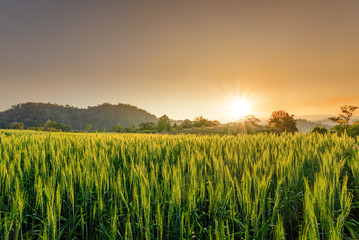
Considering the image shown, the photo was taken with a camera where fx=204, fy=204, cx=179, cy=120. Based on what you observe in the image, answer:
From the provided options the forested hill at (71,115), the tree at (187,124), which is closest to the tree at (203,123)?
the tree at (187,124)

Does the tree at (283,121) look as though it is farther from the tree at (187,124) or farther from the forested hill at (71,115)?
the forested hill at (71,115)

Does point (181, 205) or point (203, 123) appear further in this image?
point (203, 123)

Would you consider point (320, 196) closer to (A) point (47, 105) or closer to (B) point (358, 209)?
(B) point (358, 209)

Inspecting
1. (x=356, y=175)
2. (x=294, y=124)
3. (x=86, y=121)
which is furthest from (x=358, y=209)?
(x=86, y=121)

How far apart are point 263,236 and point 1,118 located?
115 m

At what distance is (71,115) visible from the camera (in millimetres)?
100000

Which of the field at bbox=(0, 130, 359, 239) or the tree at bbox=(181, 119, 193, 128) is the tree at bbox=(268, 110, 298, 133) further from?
the field at bbox=(0, 130, 359, 239)

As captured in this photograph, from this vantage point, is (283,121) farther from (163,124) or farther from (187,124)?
(163,124)

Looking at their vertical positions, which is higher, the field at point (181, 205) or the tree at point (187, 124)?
the tree at point (187, 124)

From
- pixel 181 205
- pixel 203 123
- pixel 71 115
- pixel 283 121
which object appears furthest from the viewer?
pixel 71 115

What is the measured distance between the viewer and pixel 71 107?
347 feet

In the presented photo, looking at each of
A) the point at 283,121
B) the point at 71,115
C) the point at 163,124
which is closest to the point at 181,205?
the point at 283,121

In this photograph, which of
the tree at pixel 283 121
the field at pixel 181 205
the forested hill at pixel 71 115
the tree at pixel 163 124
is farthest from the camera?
the forested hill at pixel 71 115

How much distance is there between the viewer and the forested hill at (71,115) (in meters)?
88.8
